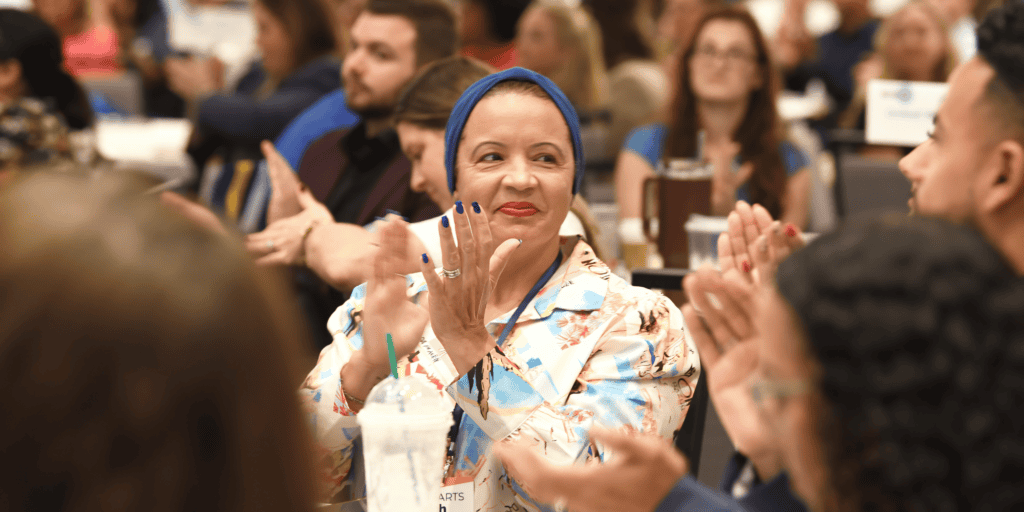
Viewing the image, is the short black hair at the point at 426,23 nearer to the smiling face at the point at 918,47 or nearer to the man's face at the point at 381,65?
the man's face at the point at 381,65

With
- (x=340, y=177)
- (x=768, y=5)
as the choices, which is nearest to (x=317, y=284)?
(x=340, y=177)

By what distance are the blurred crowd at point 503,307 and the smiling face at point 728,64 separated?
0.04 feet

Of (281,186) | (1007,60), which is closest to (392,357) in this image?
(1007,60)

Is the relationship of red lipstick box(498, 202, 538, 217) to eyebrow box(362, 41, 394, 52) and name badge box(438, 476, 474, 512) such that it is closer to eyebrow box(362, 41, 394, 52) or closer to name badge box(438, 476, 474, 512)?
name badge box(438, 476, 474, 512)

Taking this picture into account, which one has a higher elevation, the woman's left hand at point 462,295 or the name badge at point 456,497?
the woman's left hand at point 462,295

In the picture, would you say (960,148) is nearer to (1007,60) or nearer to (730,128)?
(1007,60)

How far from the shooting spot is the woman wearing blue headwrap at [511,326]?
4.58 feet

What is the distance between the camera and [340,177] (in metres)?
2.91

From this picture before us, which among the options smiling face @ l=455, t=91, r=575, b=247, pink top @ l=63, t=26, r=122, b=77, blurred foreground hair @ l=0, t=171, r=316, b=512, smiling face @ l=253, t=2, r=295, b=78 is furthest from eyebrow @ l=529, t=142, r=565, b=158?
pink top @ l=63, t=26, r=122, b=77

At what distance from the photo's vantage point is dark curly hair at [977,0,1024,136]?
1144 millimetres

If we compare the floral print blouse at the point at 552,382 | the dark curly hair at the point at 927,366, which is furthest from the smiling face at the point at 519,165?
the dark curly hair at the point at 927,366

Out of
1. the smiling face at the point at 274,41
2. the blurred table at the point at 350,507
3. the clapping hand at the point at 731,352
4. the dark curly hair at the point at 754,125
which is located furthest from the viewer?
the smiling face at the point at 274,41

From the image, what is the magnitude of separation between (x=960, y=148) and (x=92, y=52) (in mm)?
5319

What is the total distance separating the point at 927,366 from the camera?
0.74 m
